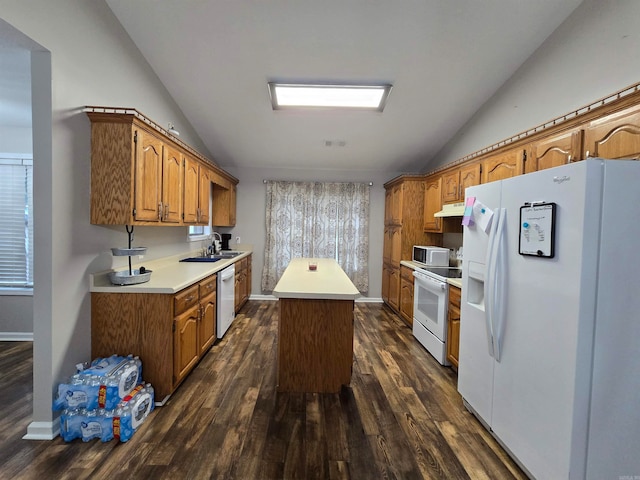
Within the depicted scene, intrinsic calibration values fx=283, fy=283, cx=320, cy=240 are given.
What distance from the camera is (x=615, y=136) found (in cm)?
168

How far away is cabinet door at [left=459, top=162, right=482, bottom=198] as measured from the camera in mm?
3042

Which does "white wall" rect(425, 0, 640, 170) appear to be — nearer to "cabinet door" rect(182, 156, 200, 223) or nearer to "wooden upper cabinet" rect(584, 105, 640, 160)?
"wooden upper cabinet" rect(584, 105, 640, 160)

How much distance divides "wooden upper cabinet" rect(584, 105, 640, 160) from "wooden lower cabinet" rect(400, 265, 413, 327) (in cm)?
238

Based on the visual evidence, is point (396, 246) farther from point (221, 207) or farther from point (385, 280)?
point (221, 207)

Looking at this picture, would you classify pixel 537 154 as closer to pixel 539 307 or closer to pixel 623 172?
pixel 623 172

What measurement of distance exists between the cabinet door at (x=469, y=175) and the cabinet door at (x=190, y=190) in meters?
3.14

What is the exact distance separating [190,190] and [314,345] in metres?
2.19

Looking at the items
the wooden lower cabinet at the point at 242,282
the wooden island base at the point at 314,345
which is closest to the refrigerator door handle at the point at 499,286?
the wooden island base at the point at 314,345

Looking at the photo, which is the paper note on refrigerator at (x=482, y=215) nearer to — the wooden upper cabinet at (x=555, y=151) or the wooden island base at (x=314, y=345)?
the wooden upper cabinet at (x=555, y=151)

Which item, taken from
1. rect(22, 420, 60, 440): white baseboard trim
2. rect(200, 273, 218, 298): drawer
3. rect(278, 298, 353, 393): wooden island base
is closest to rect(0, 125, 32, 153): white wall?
rect(200, 273, 218, 298): drawer

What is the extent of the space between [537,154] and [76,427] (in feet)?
12.5

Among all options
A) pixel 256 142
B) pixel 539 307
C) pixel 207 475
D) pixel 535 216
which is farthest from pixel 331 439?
pixel 256 142

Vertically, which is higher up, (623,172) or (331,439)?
(623,172)

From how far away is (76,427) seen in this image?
1782 millimetres
